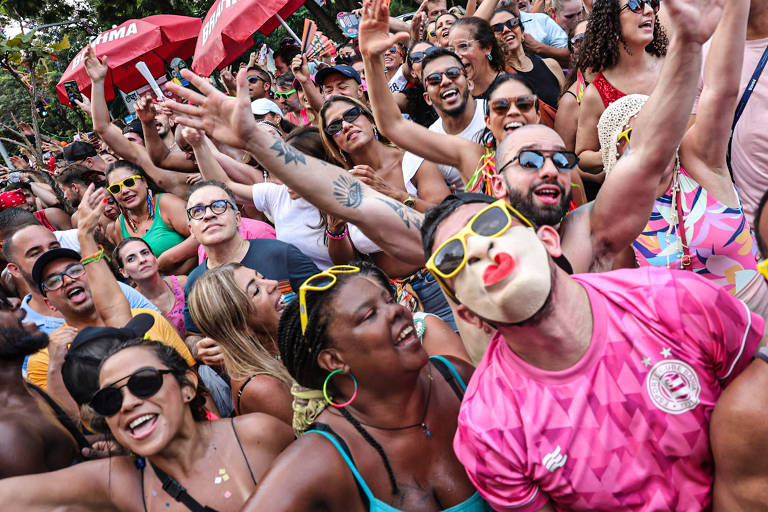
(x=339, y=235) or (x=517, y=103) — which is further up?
(x=517, y=103)

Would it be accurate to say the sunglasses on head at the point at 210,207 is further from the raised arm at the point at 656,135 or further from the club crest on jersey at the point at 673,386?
the club crest on jersey at the point at 673,386

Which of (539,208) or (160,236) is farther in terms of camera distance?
(160,236)

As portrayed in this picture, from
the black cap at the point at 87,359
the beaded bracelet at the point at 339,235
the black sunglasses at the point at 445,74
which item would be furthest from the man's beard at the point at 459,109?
the black cap at the point at 87,359

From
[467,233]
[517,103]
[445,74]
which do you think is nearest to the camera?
[467,233]

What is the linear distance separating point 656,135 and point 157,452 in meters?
2.36

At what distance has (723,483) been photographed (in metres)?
1.68

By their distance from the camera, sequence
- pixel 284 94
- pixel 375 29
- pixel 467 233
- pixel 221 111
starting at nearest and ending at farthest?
pixel 467 233
pixel 221 111
pixel 375 29
pixel 284 94

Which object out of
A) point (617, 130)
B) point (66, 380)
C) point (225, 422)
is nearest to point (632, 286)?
point (617, 130)

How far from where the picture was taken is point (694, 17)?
2023mm

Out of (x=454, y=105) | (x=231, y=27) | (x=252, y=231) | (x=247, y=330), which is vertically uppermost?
(x=231, y=27)

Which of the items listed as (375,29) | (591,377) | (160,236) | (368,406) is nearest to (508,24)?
(375,29)

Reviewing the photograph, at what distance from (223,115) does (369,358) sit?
131 centimetres

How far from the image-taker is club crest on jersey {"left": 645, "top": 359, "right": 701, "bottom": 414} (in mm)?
1761

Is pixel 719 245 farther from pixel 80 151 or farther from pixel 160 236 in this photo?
Answer: pixel 80 151
